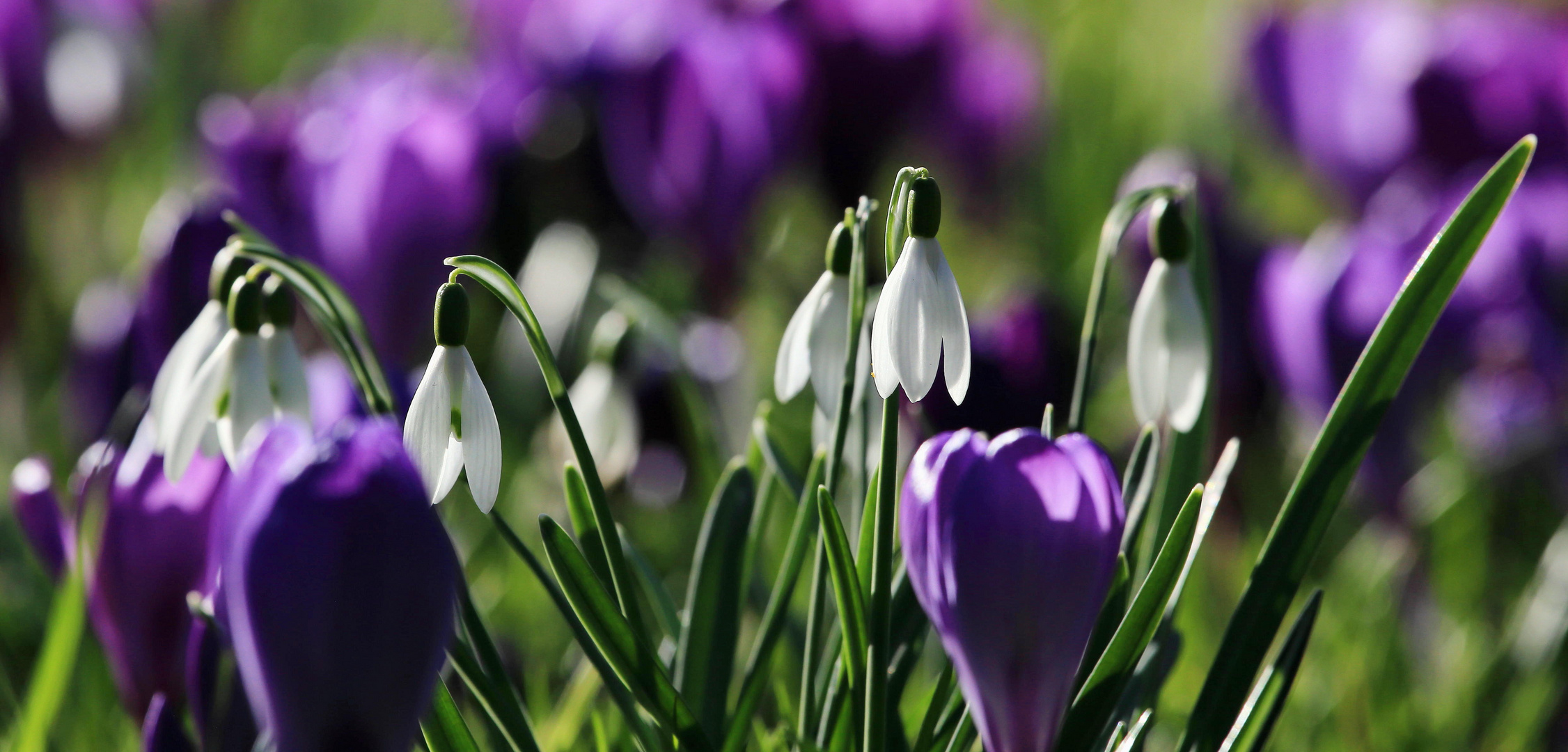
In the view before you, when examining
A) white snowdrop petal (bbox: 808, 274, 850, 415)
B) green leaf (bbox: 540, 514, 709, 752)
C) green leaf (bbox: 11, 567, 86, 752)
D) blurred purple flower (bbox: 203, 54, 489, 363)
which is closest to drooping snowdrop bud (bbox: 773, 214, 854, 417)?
white snowdrop petal (bbox: 808, 274, 850, 415)

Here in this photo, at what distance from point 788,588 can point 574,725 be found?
7.5 inches

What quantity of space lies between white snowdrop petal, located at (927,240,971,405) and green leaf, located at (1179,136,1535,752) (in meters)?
0.16

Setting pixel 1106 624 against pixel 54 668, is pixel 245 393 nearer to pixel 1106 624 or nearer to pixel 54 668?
pixel 54 668

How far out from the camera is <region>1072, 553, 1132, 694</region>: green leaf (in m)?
0.51

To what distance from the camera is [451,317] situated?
0.44 m

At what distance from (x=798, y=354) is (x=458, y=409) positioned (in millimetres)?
134

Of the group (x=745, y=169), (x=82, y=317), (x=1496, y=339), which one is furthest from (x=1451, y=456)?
(x=82, y=317)

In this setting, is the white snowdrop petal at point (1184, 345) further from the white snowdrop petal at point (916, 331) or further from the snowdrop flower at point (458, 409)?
the snowdrop flower at point (458, 409)

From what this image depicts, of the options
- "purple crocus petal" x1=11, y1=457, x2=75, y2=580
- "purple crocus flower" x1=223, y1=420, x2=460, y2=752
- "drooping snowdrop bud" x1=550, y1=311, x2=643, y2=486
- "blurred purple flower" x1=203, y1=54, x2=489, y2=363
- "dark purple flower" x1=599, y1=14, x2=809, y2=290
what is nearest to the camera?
"purple crocus flower" x1=223, y1=420, x2=460, y2=752

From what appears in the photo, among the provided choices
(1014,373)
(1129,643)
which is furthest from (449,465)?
(1014,373)

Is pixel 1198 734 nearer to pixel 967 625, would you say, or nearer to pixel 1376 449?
pixel 967 625

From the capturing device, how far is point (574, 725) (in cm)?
67

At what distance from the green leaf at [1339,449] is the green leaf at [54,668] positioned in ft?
1.50

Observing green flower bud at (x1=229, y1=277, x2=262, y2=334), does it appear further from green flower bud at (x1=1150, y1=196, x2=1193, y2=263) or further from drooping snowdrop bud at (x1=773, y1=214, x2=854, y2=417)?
green flower bud at (x1=1150, y1=196, x2=1193, y2=263)
